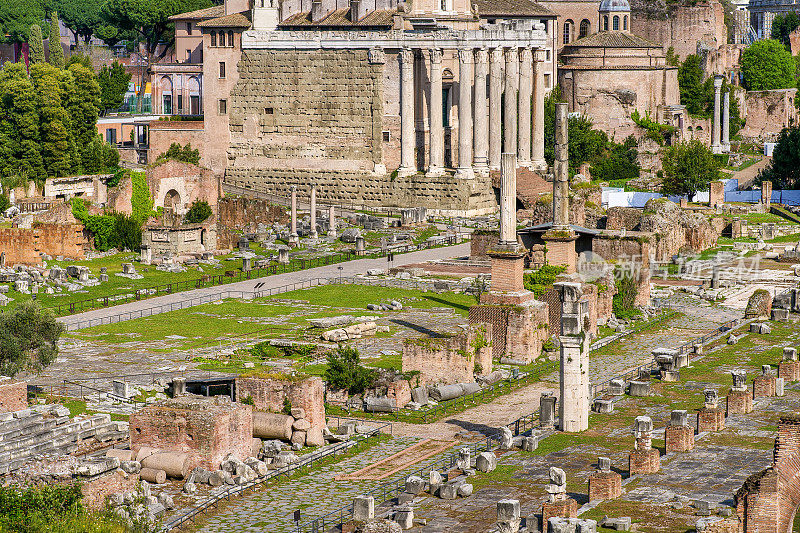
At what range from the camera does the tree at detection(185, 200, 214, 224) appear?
81625 millimetres

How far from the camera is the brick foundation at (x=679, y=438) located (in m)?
36.2

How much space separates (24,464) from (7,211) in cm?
4295

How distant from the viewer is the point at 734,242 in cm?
7838

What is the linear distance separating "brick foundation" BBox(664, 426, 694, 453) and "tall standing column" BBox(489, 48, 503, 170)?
185 ft

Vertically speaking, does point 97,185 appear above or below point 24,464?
above

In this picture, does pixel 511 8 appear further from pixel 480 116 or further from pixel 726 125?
pixel 726 125

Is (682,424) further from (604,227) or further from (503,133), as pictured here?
(503,133)

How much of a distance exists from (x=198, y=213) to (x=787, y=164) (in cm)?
3892

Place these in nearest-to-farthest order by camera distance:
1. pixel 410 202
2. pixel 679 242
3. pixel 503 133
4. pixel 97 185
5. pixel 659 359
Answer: pixel 659 359 → pixel 679 242 → pixel 97 185 → pixel 410 202 → pixel 503 133

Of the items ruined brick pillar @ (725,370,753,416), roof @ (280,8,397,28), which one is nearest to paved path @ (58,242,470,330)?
roof @ (280,8,397,28)

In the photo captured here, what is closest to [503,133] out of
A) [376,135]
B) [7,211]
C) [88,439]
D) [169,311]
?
[376,135]

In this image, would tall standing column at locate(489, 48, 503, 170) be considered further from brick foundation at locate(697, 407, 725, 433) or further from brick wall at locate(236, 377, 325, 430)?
brick foundation at locate(697, 407, 725, 433)

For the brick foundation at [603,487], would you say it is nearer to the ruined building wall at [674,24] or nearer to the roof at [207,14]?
the roof at [207,14]

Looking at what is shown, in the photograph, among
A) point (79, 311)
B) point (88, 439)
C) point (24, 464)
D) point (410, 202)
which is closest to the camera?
point (24, 464)
